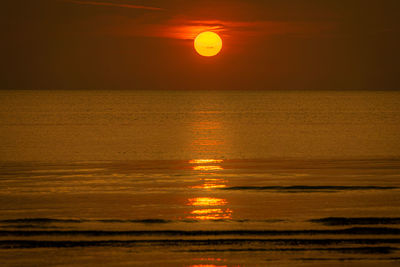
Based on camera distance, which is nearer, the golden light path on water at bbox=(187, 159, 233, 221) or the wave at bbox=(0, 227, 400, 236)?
the wave at bbox=(0, 227, 400, 236)

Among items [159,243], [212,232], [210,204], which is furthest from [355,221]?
[159,243]

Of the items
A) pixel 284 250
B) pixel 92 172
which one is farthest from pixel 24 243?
pixel 92 172

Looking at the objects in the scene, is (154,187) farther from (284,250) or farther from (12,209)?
(284,250)

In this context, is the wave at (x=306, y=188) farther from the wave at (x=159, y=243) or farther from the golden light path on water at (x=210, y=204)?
the wave at (x=159, y=243)

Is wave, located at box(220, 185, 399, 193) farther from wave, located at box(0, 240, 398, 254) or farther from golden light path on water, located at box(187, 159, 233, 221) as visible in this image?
wave, located at box(0, 240, 398, 254)

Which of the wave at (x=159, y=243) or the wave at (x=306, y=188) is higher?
the wave at (x=306, y=188)

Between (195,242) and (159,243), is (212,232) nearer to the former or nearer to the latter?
(195,242)

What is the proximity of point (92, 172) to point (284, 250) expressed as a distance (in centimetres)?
966

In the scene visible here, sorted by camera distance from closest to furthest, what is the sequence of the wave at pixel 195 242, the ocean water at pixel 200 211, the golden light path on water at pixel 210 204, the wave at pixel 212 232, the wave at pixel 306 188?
the ocean water at pixel 200 211, the wave at pixel 195 242, the wave at pixel 212 232, the golden light path on water at pixel 210 204, the wave at pixel 306 188

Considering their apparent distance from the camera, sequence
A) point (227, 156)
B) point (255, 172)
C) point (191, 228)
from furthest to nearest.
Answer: point (227, 156)
point (255, 172)
point (191, 228)

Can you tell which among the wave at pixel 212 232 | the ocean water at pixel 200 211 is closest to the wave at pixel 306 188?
the ocean water at pixel 200 211

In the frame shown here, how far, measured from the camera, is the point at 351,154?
2258 centimetres

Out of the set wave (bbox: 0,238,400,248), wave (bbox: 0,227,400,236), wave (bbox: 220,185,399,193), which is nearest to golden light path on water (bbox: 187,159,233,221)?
wave (bbox: 220,185,399,193)

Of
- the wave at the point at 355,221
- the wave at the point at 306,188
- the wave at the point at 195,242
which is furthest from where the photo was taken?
the wave at the point at 306,188
